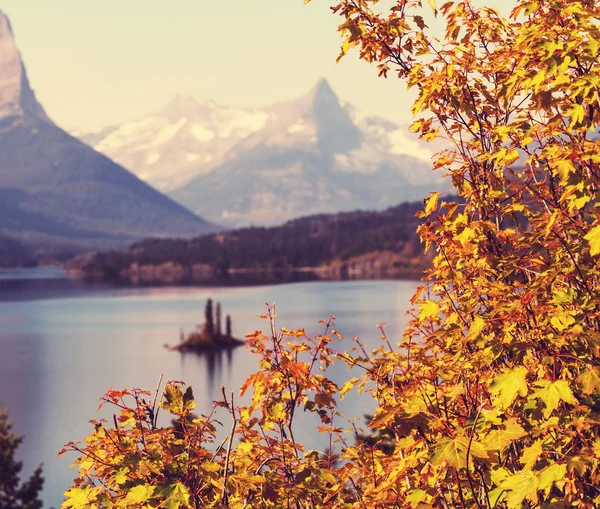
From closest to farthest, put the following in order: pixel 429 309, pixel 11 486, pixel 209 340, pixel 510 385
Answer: pixel 510 385 < pixel 429 309 < pixel 11 486 < pixel 209 340

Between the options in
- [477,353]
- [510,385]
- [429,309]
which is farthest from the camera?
[429,309]

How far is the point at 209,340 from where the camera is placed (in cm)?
7488

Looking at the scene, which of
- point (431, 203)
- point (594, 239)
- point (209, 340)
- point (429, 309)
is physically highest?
point (431, 203)

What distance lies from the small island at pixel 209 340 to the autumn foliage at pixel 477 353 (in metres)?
66.7

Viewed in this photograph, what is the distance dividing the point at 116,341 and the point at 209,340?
30.4 feet

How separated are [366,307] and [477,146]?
93.4 metres

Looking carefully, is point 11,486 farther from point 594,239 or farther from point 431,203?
point 594,239

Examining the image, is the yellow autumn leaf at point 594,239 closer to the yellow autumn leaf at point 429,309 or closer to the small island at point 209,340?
the yellow autumn leaf at point 429,309

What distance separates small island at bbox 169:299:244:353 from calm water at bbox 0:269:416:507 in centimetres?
151

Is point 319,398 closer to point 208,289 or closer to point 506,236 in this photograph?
point 506,236

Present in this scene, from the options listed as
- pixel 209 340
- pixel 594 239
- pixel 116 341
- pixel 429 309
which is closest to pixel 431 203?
pixel 429 309

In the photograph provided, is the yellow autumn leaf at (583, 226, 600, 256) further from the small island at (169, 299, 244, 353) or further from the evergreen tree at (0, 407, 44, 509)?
the small island at (169, 299, 244, 353)

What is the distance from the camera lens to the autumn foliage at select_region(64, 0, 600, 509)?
4348 millimetres

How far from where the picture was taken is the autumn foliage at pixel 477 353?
14.3ft
